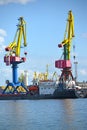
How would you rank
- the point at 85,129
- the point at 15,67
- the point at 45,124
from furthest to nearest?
1. the point at 15,67
2. the point at 45,124
3. the point at 85,129

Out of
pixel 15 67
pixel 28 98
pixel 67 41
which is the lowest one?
pixel 28 98

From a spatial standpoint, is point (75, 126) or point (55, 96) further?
point (55, 96)

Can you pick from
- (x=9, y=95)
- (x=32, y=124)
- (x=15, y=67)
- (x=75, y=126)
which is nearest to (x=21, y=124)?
(x=32, y=124)

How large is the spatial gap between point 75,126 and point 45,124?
425 cm

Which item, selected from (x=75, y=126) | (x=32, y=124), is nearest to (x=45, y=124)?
(x=32, y=124)

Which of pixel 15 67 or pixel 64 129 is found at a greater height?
pixel 15 67

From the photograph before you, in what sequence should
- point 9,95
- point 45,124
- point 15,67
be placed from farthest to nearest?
point 9,95
point 15,67
point 45,124

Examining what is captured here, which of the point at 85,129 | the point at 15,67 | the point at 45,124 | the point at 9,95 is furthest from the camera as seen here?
the point at 9,95

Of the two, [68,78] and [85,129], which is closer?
[85,129]

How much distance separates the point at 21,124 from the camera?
44969 millimetres

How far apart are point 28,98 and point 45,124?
78.0 metres

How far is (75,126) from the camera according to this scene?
4188 centimetres

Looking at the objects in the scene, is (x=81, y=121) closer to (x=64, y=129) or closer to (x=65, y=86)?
(x=64, y=129)

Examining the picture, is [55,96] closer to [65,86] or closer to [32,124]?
[65,86]
